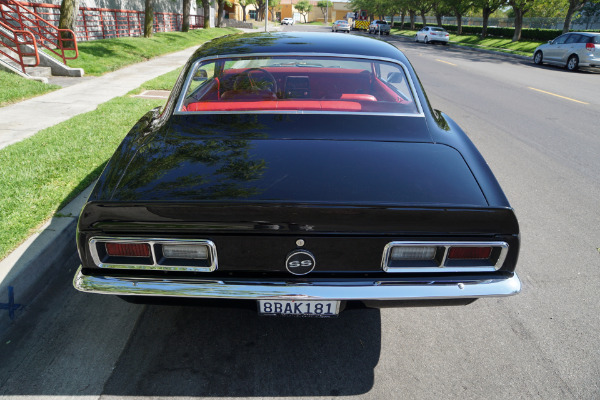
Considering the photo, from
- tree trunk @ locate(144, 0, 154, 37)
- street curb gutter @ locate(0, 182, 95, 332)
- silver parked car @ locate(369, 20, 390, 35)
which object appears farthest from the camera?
silver parked car @ locate(369, 20, 390, 35)

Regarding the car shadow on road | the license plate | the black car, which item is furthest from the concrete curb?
the license plate

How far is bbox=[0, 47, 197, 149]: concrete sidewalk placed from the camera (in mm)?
6594

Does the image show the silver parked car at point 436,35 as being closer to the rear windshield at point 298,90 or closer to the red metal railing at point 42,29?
the red metal railing at point 42,29

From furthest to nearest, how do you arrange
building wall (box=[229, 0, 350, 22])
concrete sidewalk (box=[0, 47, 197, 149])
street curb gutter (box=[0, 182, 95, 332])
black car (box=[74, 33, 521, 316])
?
building wall (box=[229, 0, 350, 22])
concrete sidewalk (box=[0, 47, 197, 149])
street curb gutter (box=[0, 182, 95, 332])
black car (box=[74, 33, 521, 316])

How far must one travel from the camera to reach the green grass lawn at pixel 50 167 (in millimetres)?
3700

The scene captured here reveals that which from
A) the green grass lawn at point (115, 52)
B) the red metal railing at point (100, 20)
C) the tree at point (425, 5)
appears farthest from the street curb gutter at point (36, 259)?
the tree at point (425, 5)

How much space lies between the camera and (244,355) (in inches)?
103

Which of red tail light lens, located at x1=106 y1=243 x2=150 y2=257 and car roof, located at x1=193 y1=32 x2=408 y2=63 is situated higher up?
car roof, located at x1=193 y1=32 x2=408 y2=63

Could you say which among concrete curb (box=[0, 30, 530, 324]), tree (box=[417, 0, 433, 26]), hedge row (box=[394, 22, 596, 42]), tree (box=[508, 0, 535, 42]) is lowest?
concrete curb (box=[0, 30, 530, 324])

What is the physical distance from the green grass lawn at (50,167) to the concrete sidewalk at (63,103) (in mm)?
398

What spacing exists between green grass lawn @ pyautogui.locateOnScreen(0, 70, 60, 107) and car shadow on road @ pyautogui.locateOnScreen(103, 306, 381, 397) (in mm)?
7340

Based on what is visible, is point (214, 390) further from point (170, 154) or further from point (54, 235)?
point (54, 235)

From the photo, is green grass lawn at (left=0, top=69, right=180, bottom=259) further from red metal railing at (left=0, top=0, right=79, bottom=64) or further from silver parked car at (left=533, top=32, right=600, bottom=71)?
silver parked car at (left=533, top=32, right=600, bottom=71)

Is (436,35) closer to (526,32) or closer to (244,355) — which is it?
(526,32)
